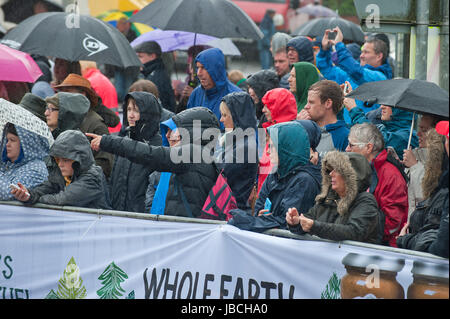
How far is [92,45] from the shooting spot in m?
9.05

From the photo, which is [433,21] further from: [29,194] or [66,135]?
[29,194]

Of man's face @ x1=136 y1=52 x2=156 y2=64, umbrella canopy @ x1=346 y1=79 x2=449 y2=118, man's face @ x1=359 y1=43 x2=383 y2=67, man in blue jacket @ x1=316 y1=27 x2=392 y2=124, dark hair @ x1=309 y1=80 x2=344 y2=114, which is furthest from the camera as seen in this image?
man's face @ x1=136 y1=52 x2=156 y2=64

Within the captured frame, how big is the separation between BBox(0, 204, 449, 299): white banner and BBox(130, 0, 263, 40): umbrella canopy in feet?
10.6

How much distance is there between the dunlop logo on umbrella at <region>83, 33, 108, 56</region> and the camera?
8984mm

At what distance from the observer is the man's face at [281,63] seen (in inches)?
375

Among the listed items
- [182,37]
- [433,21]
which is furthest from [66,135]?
[182,37]

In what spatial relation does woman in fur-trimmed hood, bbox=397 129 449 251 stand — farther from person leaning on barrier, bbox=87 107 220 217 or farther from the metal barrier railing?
person leaning on barrier, bbox=87 107 220 217

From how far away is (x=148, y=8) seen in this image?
9.41m

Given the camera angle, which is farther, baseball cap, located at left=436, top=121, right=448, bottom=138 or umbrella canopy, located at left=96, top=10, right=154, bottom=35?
umbrella canopy, located at left=96, top=10, right=154, bottom=35

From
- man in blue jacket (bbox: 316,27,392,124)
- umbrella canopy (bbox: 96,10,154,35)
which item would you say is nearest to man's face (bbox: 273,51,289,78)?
man in blue jacket (bbox: 316,27,392,124)

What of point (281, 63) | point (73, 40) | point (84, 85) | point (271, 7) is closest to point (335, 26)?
point (281, 63)

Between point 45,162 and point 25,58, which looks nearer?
point 45,162

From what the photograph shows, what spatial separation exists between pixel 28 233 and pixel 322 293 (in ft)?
8.50

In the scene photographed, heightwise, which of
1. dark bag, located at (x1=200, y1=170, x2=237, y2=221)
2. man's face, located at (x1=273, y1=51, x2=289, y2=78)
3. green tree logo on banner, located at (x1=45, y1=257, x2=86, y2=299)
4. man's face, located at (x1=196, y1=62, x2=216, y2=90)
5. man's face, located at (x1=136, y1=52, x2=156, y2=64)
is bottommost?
green tree logo on banner, located at (x1=45, y1=257, x2=86, y2=299)
